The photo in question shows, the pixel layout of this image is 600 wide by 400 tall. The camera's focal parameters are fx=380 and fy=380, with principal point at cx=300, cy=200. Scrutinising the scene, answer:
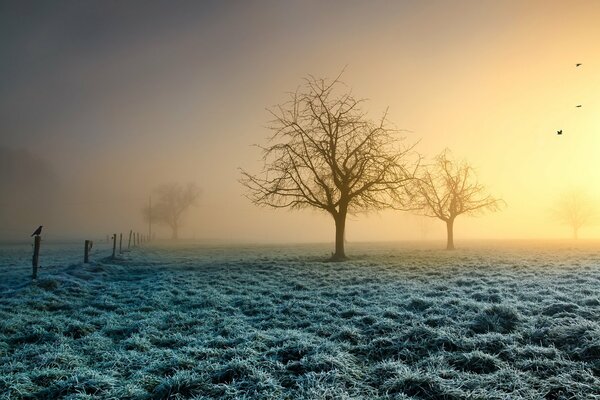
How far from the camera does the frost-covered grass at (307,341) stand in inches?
227

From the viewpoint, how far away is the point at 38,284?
1470cm

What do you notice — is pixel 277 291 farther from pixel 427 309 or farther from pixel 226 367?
pixel 226 367

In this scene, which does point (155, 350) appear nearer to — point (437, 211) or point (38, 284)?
point (38, 284)

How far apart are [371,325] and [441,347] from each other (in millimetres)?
1846

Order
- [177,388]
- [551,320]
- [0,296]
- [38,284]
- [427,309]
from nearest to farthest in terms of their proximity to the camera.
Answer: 1. [177,388]
2. [551,320]
3. [427,309]
4. [0,296]
5. [38,284]

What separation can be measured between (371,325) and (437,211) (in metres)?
35.3

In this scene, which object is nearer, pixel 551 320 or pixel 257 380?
pixel 257 380

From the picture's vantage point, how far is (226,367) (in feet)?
20.9

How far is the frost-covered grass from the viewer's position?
5758 millimetres

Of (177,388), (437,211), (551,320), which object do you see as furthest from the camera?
(437,211)

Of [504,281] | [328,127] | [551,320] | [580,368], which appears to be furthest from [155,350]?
[328,127]

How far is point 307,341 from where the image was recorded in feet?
25.0

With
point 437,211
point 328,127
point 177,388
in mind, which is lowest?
point 177,388

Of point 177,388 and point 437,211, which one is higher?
point 437,211
